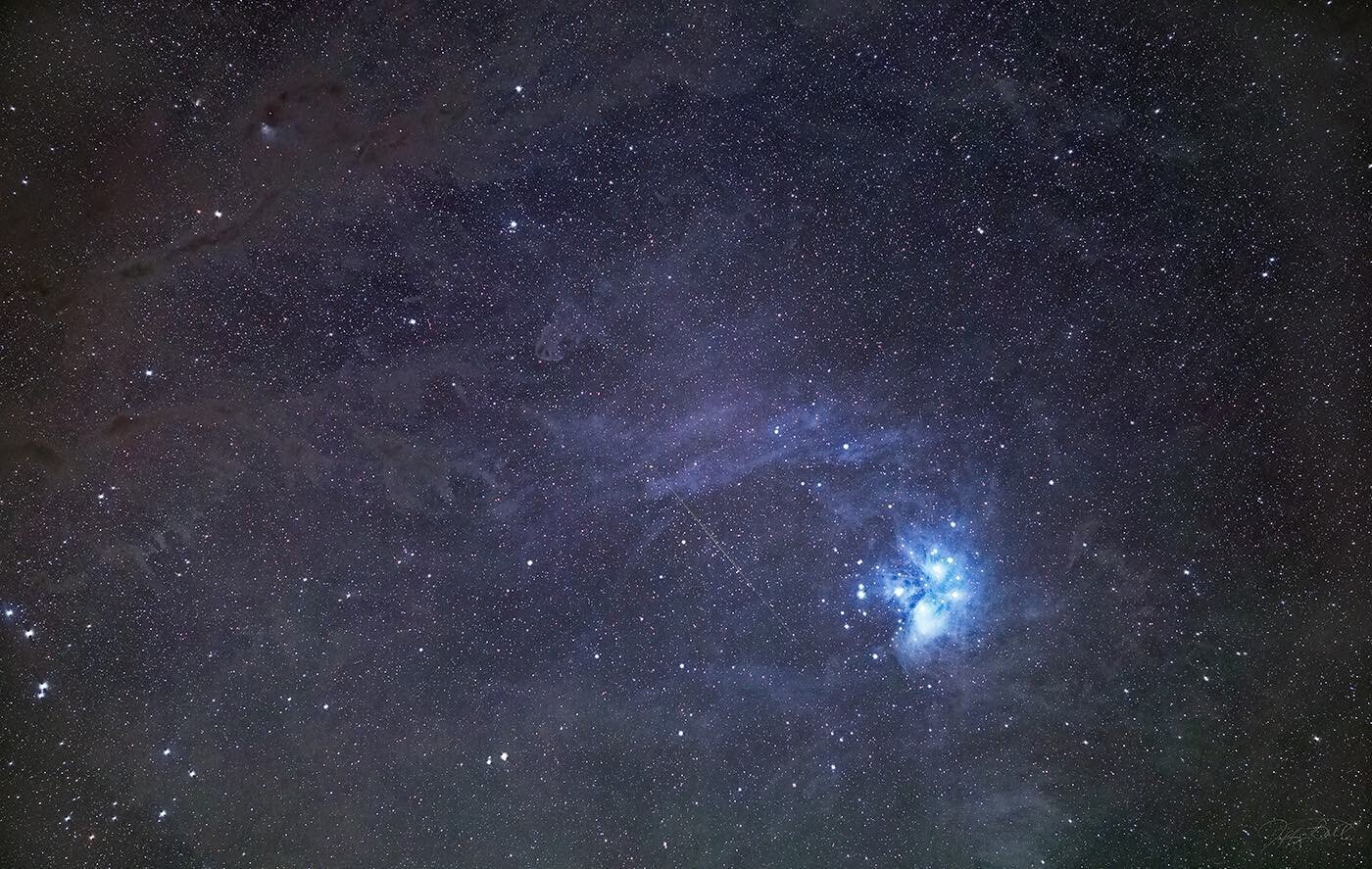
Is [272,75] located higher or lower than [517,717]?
higher

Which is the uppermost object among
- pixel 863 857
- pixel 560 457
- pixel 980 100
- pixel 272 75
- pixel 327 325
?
pixel 272 75

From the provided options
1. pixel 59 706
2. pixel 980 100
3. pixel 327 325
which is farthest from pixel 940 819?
pixel 59 706

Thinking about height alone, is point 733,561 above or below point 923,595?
above

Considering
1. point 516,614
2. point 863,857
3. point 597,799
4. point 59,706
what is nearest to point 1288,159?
point 863,857

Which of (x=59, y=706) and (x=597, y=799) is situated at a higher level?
(x=59, y=706)

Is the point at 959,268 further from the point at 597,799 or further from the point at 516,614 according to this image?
the point at 597,799

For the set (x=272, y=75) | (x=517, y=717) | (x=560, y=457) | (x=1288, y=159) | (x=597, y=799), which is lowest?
(x=597, y=799)

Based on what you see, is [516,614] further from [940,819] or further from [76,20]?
[76,20]

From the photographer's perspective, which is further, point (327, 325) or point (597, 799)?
point (597, 799)

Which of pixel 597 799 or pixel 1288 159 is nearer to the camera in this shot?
pixel 1288 159
